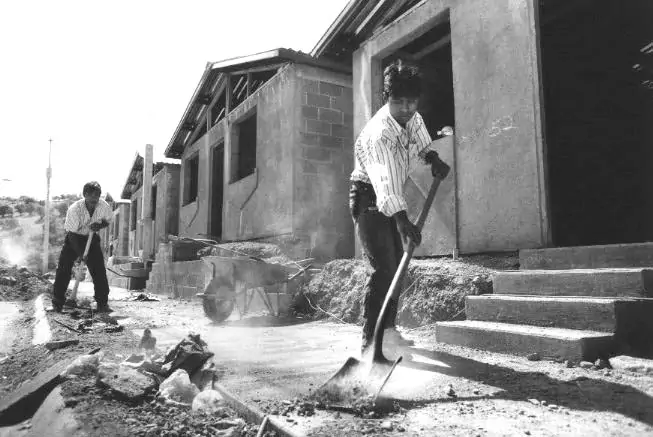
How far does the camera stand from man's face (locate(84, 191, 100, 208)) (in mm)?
6688

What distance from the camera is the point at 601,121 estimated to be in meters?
6.65

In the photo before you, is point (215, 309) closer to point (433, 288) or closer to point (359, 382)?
point (433, 288)

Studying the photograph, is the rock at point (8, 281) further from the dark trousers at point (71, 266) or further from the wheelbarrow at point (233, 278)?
the wheelbarrow at point (233, 278)

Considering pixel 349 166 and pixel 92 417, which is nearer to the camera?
pixel 92 417

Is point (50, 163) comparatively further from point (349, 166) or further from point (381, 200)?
point (381, 200)

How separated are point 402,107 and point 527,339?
1846 millimetres

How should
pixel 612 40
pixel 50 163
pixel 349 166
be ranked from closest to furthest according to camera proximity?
pixel 612 40 → pixel 349 166 → pixel 50 163

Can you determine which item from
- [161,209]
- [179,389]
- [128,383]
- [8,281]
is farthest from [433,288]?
[161,209]

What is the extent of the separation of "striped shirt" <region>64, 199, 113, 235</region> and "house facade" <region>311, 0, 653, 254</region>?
428 centimetres

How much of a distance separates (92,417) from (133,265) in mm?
14241

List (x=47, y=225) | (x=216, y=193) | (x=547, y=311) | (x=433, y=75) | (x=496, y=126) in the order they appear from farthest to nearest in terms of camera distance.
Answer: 1. (x=47, y=225)
2. (x=216, y=193)
3. (x=433, y=75)
4. (x=496, y=126)
5. (x=547, y=311)

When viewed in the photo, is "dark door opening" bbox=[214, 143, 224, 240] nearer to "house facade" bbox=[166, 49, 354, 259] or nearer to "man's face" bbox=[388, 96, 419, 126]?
"house facade" bbox=[166, 49, 354, 259]

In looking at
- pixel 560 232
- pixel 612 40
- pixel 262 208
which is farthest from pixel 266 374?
pixel 612 40

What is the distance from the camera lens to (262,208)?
9055 millimetres
